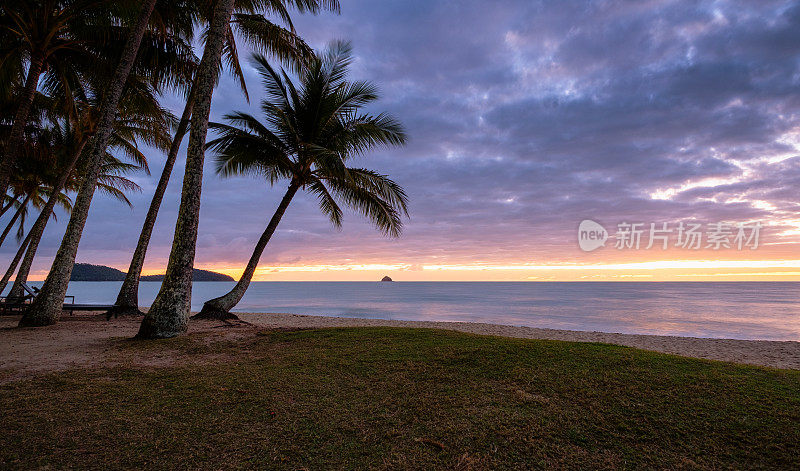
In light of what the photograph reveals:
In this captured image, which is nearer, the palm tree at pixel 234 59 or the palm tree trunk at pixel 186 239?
the palm tree trunk at pixel 186 239

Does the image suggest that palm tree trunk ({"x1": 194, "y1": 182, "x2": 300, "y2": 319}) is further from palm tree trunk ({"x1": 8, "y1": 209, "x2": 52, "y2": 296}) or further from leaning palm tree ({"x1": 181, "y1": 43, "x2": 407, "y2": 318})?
palm tree trunk ({"x1": 8, "y1": 209, "x2": 52, "y2": 296})

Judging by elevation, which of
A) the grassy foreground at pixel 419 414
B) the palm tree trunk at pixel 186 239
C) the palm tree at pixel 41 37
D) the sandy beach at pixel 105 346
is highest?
the palm tree at pixel 41 37

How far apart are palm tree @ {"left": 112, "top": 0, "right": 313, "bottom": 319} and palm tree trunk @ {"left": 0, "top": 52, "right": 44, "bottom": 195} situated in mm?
3537

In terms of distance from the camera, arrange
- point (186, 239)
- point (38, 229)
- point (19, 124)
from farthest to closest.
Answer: point (38, 229) → point (19, 124) → point (186, 239)

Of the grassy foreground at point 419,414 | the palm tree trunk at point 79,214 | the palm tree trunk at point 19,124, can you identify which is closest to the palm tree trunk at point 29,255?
the palm tree trunk at point 19,124

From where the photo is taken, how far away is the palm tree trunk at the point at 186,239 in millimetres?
7413

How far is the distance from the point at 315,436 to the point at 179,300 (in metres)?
5.94

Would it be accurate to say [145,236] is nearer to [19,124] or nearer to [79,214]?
[79,214]

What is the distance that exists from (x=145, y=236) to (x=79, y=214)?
276 centimetres

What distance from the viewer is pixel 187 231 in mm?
7613

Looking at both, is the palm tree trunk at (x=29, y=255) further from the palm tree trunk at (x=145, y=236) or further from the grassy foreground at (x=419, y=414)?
the grassy foreground at (x=419, y=414)

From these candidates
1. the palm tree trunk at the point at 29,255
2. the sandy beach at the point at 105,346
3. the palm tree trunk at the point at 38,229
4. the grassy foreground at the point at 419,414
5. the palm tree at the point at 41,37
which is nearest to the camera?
the grassy foreground at the point at 419,414

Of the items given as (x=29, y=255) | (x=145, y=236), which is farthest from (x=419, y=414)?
(x=29, y=255)

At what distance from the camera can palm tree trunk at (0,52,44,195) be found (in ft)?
33.3
